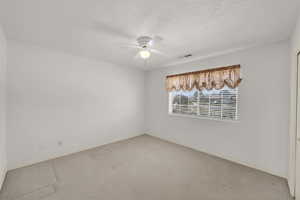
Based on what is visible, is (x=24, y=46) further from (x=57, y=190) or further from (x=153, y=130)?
(x=153, y=130)

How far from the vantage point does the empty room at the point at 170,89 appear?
5.55 ft

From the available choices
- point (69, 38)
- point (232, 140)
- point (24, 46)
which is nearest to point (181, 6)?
point (69, 38)

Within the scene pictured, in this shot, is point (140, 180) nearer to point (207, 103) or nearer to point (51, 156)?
point (51, 156)

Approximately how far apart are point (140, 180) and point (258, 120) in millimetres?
2445

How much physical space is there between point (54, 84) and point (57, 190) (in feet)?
6.77

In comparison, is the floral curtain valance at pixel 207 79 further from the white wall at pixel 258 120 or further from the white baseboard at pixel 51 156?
the white baseboard at pixel 51 156

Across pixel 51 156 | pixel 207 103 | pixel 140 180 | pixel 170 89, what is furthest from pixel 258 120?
pixel 51 156

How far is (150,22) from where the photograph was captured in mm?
1777

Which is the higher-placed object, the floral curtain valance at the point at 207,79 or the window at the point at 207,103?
the floral curtain valance at the point at 207,79

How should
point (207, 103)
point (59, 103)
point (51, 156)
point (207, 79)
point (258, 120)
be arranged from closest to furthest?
point (258, 120) → point (51, 156) → point (59, 103) → point (207, 79) → point (207, 103)

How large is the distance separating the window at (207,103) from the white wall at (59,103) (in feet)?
5.44

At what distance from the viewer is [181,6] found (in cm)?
146

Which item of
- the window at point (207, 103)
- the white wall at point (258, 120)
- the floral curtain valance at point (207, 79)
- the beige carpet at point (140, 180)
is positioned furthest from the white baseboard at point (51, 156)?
the white wall at point (258, 120)

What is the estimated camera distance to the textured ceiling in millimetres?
1449
